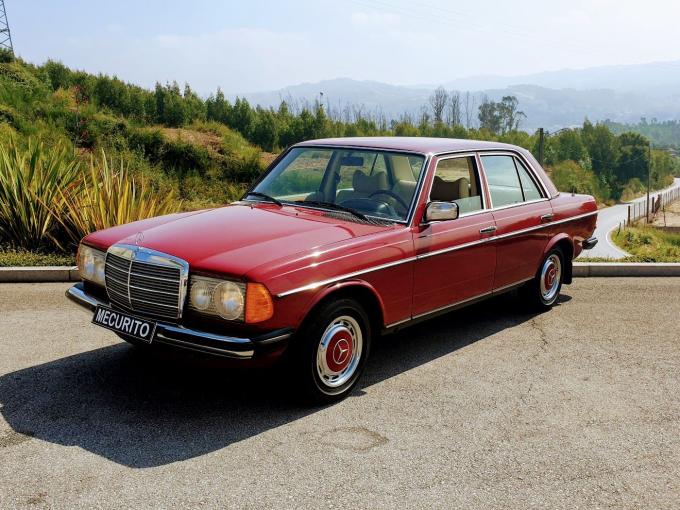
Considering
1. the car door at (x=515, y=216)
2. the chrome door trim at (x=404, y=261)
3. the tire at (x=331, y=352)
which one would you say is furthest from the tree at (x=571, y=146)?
the tire at (x=331, y=352)

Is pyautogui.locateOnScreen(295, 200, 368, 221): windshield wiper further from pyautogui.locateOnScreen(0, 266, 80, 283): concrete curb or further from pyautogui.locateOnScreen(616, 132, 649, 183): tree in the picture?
pyautogui.locateOnScreen(616, 132, 649, 183): tree

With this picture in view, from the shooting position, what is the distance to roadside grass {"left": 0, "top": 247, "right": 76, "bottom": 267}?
27.6ft

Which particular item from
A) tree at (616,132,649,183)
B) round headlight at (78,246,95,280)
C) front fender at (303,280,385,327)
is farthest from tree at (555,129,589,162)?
round headlight at (78,246,95,280)

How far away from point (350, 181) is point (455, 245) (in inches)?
38.0

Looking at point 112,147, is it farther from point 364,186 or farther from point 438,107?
point 438,107

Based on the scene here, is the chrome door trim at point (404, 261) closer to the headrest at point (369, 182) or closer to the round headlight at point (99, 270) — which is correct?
the headrest at point (369, 182)

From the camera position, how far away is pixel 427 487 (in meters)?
3.65

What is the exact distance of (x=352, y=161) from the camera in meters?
5.80

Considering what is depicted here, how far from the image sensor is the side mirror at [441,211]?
17.1 ft

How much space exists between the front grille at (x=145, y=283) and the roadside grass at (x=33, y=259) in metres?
4.10

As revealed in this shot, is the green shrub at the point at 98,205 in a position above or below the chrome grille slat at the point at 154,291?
above

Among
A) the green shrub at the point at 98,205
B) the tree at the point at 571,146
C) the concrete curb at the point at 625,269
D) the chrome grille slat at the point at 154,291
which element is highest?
the tree at the point at 571,146

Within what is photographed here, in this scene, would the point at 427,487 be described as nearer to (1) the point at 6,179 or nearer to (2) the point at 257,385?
(2) the point at 257,385

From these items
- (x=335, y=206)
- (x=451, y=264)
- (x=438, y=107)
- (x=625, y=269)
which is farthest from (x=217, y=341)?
(x=438, y=107)
